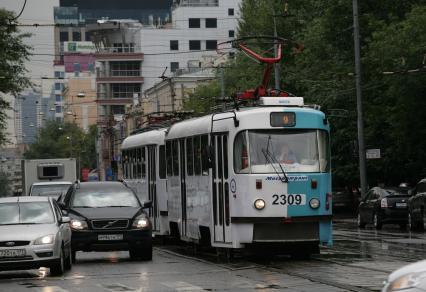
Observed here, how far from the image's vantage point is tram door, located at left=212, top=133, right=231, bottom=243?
22438 millimetres

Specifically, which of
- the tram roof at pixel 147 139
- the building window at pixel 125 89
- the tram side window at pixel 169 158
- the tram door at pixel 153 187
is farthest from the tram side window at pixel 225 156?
the building window at pixel 125 89

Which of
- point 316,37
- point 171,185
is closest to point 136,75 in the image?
point 316,37

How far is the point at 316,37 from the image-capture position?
5569cm

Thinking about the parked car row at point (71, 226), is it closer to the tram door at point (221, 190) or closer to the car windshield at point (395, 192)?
the tram door at point (221, 190)

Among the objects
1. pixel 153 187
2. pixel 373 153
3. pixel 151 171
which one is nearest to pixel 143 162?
pixel 151 171

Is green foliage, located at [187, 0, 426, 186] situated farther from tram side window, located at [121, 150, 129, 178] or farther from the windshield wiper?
the windshield wiper

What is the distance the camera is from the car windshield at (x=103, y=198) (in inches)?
967

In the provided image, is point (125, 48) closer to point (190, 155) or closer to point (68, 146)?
point (68, 146)

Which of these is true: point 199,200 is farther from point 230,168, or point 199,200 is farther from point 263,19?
point 263,19

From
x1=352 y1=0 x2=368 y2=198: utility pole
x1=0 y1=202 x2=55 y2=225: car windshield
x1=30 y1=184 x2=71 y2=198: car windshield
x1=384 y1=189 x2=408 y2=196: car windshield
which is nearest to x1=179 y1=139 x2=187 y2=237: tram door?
x1=0 y1=202 x2=55 y2=225: car windshield

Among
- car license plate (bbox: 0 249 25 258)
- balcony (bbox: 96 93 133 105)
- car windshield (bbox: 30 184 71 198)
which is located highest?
balcony (bbox: 96 93 133 105)

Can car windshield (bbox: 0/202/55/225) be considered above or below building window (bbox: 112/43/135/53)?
below

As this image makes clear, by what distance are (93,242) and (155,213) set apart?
7257 millimetres

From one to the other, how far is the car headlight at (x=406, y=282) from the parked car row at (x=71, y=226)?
33.4 feet
